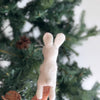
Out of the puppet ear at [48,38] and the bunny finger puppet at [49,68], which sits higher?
the puppet ear at [48,38]

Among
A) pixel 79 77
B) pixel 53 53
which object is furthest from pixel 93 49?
pixel 53 53

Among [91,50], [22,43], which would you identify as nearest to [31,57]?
[22,43]

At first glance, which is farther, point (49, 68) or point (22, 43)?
point (22, 43)

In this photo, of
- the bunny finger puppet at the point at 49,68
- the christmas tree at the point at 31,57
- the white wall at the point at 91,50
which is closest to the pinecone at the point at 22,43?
the christmas tree at the point at 31,57

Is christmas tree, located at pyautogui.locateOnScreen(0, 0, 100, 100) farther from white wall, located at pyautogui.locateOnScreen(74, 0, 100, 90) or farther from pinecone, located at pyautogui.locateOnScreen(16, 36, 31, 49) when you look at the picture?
white wall, located at pyautogui.locateOnScreen(74, 0, 100, 90)

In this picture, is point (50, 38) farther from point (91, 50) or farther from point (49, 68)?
point (91, 50)

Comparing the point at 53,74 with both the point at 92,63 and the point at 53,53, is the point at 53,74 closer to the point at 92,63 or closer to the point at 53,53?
the point at 53,53

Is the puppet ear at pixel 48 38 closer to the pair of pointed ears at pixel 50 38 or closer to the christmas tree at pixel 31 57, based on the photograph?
the pair of pointed ears at pixel 50 38

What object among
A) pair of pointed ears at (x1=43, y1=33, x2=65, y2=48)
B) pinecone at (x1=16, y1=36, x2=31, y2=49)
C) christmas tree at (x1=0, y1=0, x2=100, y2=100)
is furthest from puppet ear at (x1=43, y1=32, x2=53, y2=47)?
pinecone at (x1=16, y1=36, x2=31, y2=49)
